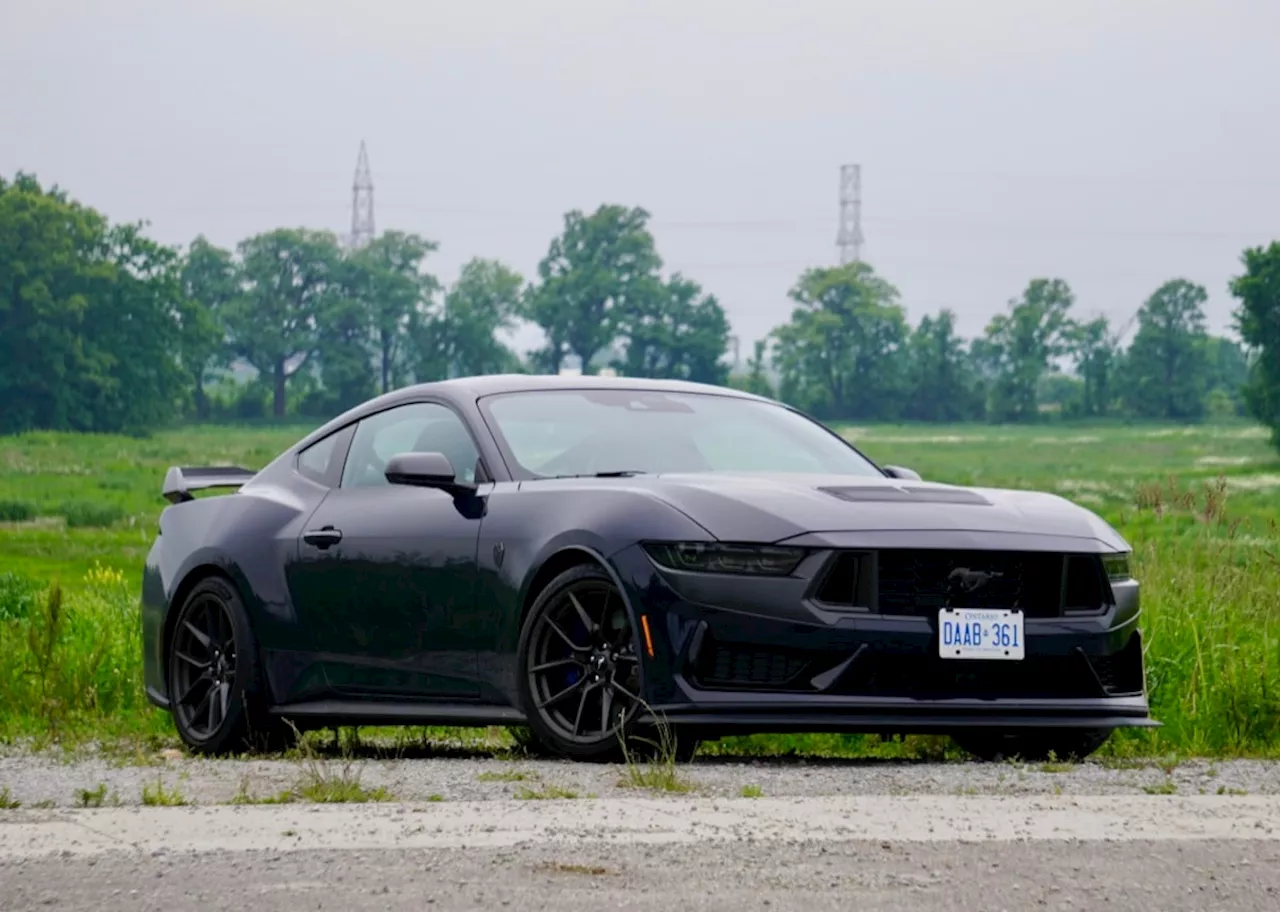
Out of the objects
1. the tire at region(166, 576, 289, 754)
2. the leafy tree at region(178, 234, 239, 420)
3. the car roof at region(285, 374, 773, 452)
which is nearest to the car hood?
the car roof at region(285, 374, 773, 452)

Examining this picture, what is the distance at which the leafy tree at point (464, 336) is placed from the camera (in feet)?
549

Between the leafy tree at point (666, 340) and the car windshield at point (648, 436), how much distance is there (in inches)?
6432

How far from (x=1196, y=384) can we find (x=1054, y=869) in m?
159

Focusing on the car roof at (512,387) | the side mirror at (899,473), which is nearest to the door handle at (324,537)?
the car roof at (512,387)

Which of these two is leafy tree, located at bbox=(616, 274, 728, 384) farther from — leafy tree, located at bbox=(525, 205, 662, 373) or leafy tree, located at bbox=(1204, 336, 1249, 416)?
leafy tree, located at bbox=(1204, 336, 1249, 416)

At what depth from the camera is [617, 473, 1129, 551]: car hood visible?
25.2ft

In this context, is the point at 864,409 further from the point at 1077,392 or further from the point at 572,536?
the point at 572,536

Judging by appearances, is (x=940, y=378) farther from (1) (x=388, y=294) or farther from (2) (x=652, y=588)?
(2) (x=652, y=588)

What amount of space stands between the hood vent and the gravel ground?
0.90 m

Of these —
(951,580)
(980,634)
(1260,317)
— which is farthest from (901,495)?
(1260,317)

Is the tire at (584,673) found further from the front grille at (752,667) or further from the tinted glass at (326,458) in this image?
the tinted glass at (326,458)

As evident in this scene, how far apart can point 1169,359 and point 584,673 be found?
15902 centimetres

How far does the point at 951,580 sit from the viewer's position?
7.75 meters

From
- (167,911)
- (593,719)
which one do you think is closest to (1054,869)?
(167,911)
